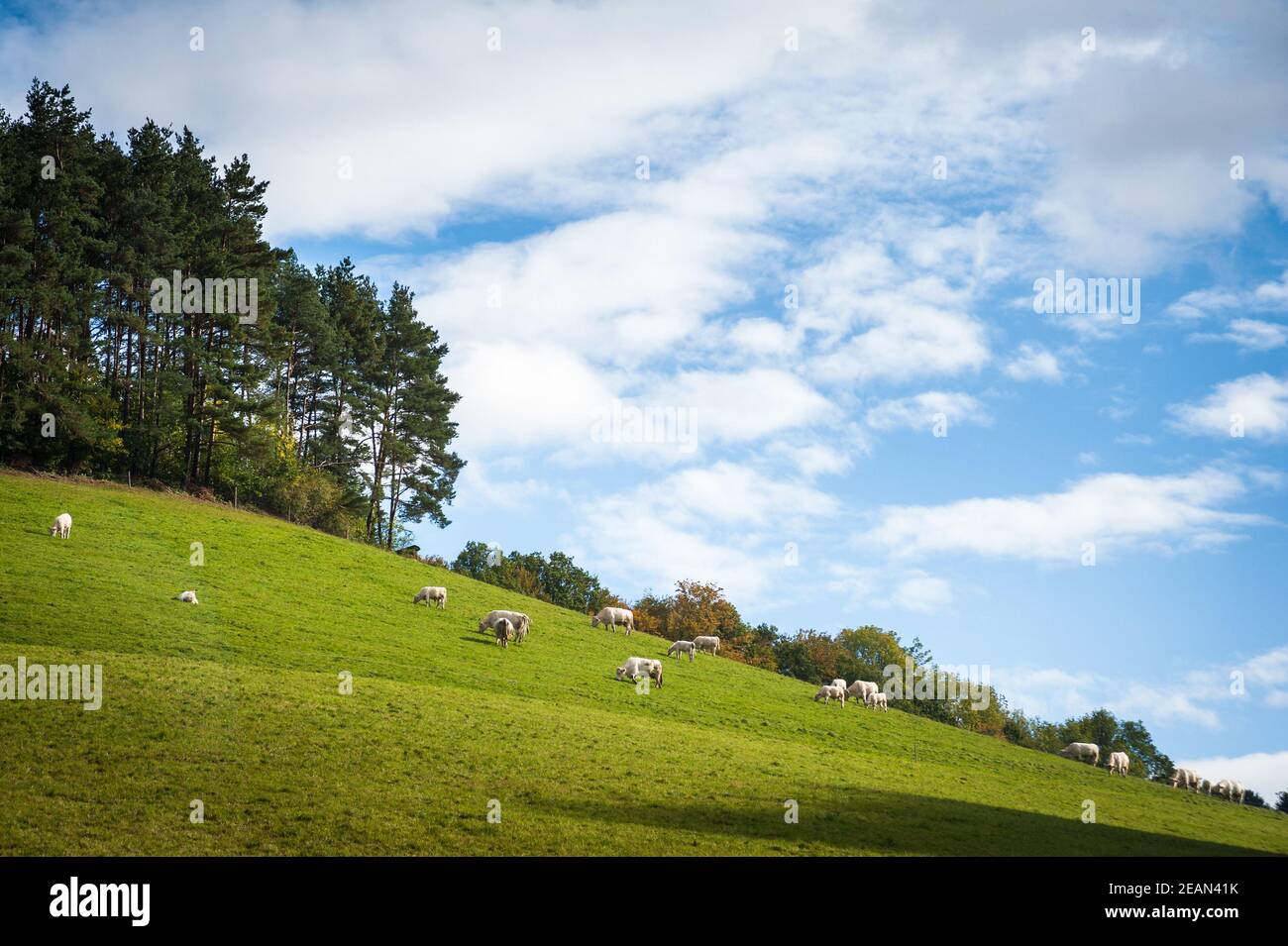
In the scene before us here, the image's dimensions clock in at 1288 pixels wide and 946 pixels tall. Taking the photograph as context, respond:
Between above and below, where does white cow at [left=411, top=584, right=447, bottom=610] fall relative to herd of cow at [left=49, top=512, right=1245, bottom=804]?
above

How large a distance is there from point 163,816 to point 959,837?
17.7m

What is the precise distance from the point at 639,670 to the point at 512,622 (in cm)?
772

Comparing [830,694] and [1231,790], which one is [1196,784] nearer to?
[1231,790]

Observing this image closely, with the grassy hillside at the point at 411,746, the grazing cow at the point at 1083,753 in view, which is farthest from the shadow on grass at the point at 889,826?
the grazing cow at the point at 1083,753

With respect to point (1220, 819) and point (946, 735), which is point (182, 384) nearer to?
point (946, 735)

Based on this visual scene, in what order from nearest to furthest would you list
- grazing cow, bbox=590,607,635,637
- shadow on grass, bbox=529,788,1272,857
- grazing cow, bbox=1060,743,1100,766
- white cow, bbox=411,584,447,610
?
shadow on grass, bbox=529,788,1272,857 → white cow, bbox=411,584,447,610 → grazing cow, bbox=1060,743,1100,766 → grazing cow, bbox=590,607,635,637

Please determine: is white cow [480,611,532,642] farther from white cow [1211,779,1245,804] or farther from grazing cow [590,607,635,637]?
white cow [1211,779,1245,804]

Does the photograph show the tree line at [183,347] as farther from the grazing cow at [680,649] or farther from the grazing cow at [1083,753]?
the grazing cow at [1083,753]

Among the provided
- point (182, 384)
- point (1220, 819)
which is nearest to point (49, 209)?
point (182, 384)

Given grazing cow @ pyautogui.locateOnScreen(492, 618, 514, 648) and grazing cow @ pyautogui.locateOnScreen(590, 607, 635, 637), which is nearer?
grazing cow @ pyautogui.locateOnScreen(492, 618, 514, 648)

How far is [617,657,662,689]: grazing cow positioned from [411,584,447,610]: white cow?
12.3 meters

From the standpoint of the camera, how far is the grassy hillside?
57.9 feet

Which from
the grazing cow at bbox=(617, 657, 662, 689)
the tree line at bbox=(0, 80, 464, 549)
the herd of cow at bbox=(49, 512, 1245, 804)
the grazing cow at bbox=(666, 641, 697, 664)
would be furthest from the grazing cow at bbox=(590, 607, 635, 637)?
the tree line at bbox=(0, 80, 464, 549)
